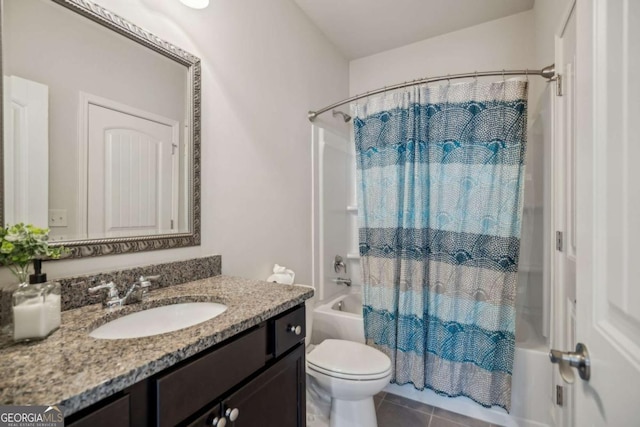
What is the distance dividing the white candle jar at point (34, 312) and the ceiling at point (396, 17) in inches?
87.2

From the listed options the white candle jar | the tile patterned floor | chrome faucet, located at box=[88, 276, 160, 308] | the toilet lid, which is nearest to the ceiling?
chrome faucet, located at box=[88, 276, 160, 308]

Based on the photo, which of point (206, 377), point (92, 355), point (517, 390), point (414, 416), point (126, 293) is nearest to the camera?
point (92, 355)

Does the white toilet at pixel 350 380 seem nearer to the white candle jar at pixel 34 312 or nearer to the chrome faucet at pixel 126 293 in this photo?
the chrome faucet at pixel 126 293

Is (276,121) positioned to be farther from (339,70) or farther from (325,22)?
Answer: (339,70)

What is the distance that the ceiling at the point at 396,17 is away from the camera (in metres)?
2.00

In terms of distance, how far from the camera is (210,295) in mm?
1046

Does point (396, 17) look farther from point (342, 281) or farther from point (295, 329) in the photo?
point (295, 329)

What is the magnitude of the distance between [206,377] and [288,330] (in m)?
0.34

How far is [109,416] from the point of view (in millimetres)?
505

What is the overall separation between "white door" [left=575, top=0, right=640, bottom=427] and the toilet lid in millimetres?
969

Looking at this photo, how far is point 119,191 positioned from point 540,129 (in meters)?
2.51

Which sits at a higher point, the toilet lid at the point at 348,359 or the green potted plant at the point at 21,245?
the green potted plant at the point at 21,245

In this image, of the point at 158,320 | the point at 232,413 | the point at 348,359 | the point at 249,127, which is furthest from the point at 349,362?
the point at 249,127

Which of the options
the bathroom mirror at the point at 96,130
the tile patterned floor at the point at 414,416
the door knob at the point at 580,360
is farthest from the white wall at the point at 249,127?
the door knob at the point at 580,360
